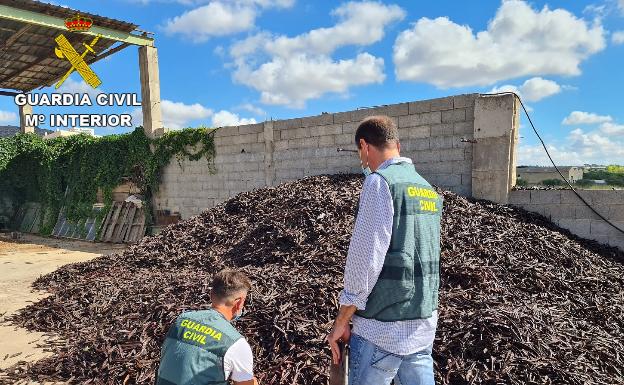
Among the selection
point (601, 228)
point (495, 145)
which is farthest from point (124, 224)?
point (601, 228)

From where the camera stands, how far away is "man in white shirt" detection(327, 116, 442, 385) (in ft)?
5.99

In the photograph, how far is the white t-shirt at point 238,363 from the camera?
2100mm

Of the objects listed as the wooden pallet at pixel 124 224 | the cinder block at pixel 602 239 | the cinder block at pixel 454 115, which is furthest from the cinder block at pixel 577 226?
the wooden pallet at pixel 124 224

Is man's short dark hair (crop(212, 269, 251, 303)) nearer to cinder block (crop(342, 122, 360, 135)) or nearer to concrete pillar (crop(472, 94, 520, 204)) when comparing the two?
concrete pillar (crop(472, 94, 520, 204))

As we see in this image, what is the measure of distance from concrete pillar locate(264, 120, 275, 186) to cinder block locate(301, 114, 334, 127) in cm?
103

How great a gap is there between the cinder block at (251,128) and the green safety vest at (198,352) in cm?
818

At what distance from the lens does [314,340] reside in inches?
135

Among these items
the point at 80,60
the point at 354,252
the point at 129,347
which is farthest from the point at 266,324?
the point at 80,60

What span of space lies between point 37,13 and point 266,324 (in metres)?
12.4

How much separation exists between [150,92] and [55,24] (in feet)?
10.2

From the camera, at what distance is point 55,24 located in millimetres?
11914

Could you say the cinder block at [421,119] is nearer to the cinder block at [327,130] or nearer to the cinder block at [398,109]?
the cinder block at [398,109]

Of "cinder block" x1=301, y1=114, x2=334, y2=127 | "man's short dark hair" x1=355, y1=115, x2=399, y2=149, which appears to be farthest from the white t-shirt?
"cinder block" x1=301, y1=114, x2=334, y2=127

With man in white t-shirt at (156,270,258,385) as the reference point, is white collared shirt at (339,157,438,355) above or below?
above
